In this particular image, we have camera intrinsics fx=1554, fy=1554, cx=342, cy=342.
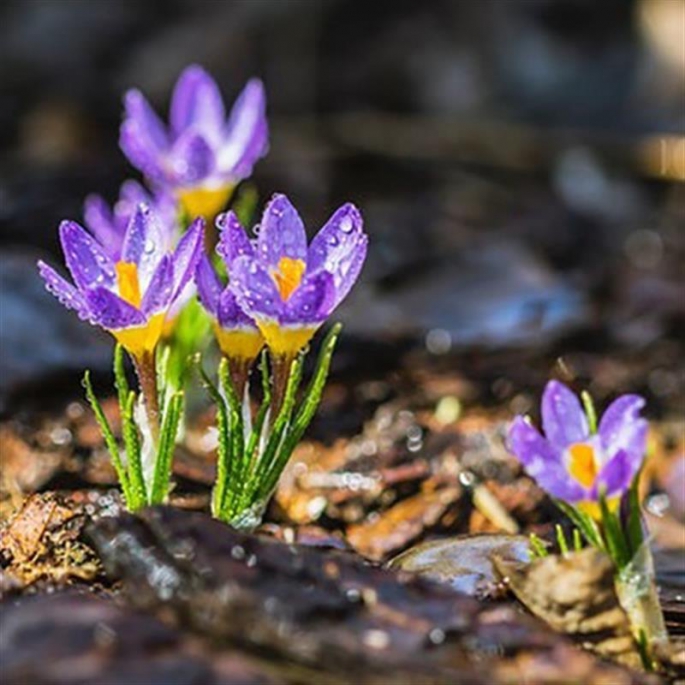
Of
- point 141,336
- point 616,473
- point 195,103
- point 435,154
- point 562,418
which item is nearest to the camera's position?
point 616,473

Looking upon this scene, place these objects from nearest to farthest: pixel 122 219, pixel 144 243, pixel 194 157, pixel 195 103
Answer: pixel 144 243 → pixel 194 157 → pixel 122 219 → pixel 195 103

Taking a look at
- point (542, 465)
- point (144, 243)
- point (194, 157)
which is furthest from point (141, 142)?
point (542, 465)

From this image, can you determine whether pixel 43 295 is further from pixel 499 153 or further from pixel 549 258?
pixel 499 153

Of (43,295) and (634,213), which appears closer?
(43,295)

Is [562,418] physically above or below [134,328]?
below

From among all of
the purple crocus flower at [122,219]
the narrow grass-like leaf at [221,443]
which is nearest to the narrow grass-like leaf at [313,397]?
the narrow grass-like leaf at [221,443]

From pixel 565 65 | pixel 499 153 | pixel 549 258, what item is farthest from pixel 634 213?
pixel 565 65

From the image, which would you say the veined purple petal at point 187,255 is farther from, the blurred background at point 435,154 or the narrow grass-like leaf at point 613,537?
the blurred background at point 435,154

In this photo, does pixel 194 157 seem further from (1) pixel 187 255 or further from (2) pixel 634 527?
(2) pixel 634 527
